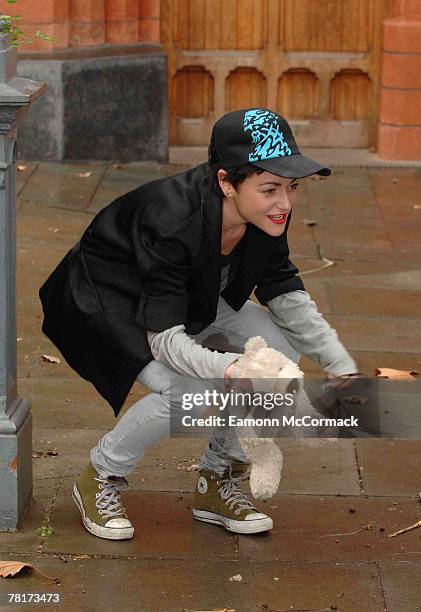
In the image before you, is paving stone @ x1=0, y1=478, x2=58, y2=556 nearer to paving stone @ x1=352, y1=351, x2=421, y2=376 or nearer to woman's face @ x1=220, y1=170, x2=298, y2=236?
woman's face @ x1=220, y1=170, x2=298, y2=236

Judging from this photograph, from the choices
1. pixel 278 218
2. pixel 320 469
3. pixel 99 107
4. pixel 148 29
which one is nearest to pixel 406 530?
Answer: pixel 320 469

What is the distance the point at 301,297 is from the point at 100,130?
20.1 feet

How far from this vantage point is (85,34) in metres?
10.2

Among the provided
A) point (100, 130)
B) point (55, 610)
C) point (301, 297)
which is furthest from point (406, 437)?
point (100, 130)

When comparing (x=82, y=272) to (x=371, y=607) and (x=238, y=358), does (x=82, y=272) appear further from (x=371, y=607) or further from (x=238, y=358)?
(x=371, y=607)

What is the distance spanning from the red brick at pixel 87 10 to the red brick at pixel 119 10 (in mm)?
84

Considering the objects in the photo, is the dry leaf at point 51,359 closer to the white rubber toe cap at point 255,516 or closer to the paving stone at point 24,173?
the white rubber toe cap at point 255,516

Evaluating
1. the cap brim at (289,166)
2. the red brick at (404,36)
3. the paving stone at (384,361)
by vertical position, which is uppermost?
the cap brim at (289,166)

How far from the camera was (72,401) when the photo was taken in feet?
18.8

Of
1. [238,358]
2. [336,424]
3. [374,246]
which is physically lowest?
[374,246]

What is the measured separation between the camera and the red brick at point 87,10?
10070mm

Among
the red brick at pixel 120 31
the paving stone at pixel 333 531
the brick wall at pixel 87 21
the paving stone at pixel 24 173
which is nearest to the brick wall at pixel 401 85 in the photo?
the brick wall at pixel 87 21

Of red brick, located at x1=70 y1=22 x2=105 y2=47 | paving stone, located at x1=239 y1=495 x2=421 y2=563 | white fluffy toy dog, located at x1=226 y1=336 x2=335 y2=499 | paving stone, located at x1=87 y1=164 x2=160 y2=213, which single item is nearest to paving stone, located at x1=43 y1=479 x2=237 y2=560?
paving stone, located at x1=239 y1=495 x2=421 y2=563

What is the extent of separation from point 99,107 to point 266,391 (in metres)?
6.62
